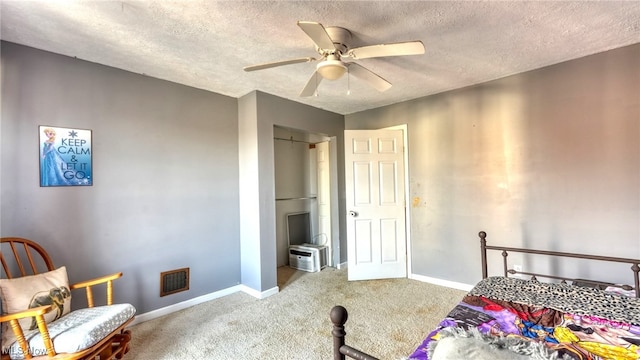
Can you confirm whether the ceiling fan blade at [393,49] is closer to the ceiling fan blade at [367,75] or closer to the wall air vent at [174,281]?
the ceiling fan blade at [367,75]

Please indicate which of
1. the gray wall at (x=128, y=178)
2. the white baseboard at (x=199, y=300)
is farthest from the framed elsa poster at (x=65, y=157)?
the white baseboard at (x=199, y=300)

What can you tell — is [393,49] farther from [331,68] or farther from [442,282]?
[442,282]

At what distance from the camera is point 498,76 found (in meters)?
3.09

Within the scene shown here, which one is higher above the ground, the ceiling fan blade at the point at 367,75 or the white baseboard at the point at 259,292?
the ceiling fan blade at the point at 367,75

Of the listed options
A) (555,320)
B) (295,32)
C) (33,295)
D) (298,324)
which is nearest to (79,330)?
(33,295)

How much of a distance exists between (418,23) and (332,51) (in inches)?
26.2

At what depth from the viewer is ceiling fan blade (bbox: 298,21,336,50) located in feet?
4.85

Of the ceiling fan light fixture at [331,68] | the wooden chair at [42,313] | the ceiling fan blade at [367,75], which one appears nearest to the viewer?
the wooden chair at [42,313]

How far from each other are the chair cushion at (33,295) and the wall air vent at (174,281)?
0.91 meters

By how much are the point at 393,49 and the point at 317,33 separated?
0.50 meters

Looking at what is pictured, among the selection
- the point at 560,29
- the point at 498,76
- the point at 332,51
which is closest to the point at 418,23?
the point at 332,51

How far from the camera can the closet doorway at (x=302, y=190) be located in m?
→ 4.62

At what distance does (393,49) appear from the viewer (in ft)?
5.82

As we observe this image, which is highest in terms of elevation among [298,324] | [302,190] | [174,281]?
[302,190]
